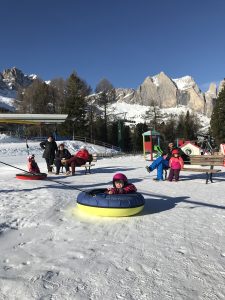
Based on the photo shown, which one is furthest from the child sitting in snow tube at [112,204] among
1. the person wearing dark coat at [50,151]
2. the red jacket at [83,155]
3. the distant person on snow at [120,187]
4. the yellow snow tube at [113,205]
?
the person wearing dark coat at [50,151]

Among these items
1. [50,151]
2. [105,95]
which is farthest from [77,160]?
[105,95]

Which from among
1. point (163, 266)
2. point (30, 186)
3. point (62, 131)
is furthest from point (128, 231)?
point (62, 131)

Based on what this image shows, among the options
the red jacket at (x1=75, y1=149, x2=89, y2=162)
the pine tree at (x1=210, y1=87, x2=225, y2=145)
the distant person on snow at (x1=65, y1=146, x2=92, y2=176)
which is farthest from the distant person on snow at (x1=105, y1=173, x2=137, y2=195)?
the pine tree at (x1=210, y1=87, x2=225, y2=145)

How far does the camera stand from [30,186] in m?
10.5

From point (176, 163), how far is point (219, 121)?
1666 inches

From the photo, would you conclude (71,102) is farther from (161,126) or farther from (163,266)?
(163,266)

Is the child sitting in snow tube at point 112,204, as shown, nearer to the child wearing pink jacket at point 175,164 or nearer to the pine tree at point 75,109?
the child wearing pink jacket at point 175,164

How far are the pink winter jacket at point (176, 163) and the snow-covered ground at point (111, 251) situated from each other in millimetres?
3543

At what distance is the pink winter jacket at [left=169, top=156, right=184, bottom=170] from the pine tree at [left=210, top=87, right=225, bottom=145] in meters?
40.8

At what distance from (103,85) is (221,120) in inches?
950

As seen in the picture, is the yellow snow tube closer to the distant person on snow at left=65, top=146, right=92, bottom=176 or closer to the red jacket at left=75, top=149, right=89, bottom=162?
the distant person on snow at left=65, top=146, right=92, bottom=176

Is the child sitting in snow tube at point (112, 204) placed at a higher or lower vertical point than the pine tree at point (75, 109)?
lower

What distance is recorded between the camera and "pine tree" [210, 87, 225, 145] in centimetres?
5131

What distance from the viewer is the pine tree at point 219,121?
168ft
